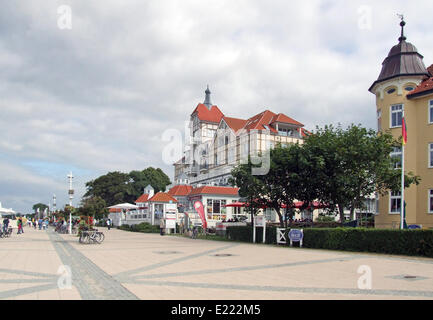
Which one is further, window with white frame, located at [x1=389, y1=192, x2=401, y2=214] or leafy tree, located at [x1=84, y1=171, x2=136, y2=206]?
leafy tree, located at [x1=84, y1=171, x2=136, y2=206]

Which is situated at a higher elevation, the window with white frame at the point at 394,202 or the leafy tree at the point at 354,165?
the leafy tree at the point at 354,165

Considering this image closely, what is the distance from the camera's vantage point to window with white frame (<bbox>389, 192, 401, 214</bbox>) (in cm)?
2623

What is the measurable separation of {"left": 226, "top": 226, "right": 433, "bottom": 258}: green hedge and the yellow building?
26.3 ft

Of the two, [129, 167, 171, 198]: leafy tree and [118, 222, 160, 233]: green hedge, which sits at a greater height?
[129, 167, 171, 198]: leafy tree

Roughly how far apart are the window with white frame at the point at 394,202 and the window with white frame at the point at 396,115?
15.1 feet

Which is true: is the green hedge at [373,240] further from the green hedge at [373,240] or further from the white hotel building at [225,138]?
the white hotel building at [225,138]

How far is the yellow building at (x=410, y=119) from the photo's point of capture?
25312mm

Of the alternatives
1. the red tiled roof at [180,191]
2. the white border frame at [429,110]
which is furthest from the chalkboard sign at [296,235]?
the red tiled roof at [180,191]

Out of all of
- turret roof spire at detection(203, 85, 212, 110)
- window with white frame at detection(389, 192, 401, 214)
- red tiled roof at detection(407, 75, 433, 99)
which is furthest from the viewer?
turret roof spire at detection(203, 85, 212, 110)

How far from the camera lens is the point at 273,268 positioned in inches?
491

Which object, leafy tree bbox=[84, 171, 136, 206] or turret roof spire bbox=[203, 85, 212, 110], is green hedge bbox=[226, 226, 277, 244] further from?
turret roof spire bbox=[203, 85, 212, 110]

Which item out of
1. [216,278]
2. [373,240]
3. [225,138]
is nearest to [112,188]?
[225,138]

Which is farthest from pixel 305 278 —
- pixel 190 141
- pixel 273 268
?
pixel 190 141

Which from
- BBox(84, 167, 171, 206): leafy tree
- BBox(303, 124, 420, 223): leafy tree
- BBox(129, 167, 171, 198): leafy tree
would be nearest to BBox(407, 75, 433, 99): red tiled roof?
BBox(303, 124, 420, 223): leafy tree
